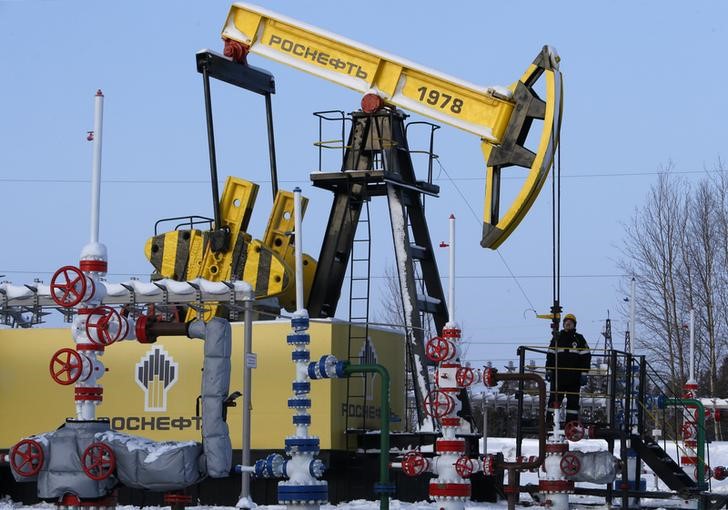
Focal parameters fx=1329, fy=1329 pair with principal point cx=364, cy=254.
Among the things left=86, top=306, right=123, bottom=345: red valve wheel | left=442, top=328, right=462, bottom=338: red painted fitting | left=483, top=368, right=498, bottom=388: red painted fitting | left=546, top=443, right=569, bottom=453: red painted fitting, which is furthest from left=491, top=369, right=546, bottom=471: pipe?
left=86, top=306, right=123, bottom=345: red valve wheel

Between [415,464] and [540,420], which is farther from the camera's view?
[415,464]

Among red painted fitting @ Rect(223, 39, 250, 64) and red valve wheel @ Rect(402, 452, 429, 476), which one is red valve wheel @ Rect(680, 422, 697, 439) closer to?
red valve wheel @ Rect(402, 452, 429, 476)

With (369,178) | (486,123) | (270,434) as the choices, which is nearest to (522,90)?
(486,123)

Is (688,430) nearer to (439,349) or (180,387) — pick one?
(439,349)

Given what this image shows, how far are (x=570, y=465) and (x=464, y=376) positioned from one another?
244 cm

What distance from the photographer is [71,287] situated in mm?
13797

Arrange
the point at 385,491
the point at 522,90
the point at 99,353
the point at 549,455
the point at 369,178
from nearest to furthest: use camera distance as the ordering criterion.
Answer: the point at 99,353 < the point at 385,491 < the point at 549,455 < the point at 522,90 < the point at 369,178

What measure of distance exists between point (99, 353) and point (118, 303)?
279 centimetres

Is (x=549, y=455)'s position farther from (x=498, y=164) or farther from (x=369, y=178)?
(x=369, y=178)

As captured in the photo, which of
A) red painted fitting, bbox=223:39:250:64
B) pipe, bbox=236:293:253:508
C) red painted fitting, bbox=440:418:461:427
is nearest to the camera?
pipe, bbox=236:293:253:508

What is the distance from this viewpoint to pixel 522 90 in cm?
2050

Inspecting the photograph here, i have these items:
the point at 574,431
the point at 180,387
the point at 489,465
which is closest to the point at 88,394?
the point at 489,465

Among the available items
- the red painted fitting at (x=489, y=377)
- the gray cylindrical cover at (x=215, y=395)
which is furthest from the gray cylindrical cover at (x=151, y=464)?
the red painted fitting at (x=489, y=377)

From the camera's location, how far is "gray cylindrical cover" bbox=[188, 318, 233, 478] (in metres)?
13.9
